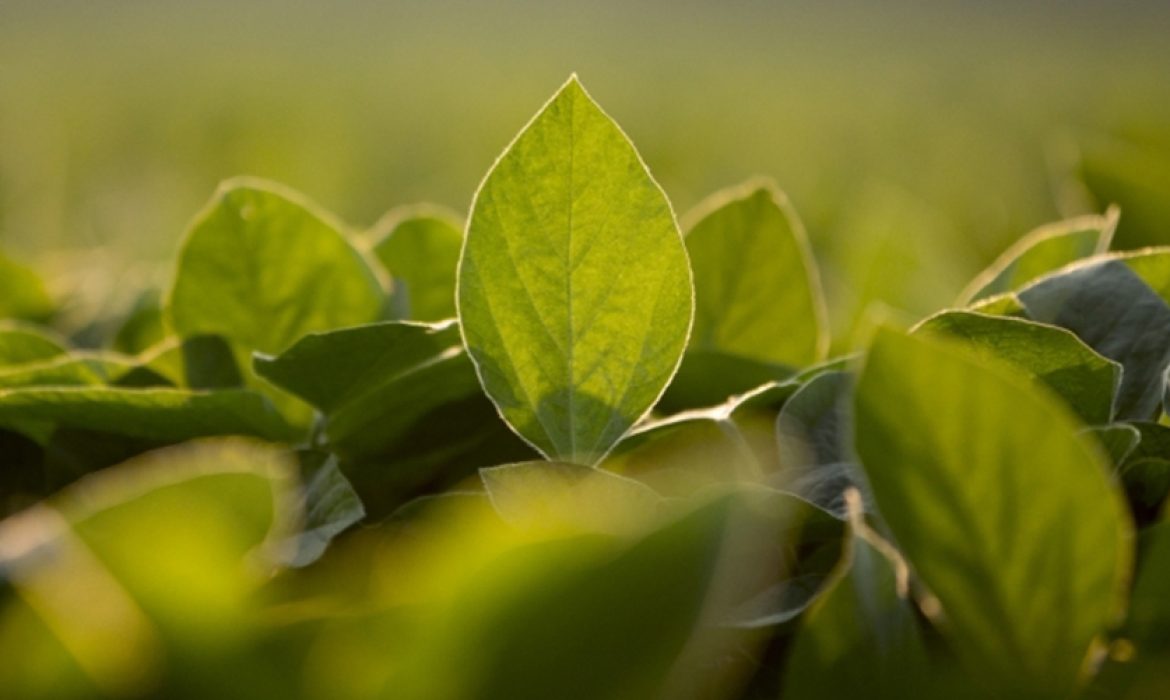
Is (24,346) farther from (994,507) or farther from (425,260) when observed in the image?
(994,507)

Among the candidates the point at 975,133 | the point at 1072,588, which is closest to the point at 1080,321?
the point at 1072,588

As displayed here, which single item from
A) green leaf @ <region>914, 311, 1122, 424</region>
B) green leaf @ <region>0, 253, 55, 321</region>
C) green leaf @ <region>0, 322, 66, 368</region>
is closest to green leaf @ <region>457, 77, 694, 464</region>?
green leaf @ <region>914, 311, 1122, 424</region>

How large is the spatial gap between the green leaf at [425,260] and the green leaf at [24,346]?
252mm

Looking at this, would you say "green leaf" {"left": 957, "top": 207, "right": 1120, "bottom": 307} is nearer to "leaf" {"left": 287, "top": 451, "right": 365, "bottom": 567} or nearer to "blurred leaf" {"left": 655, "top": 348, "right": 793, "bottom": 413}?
"blurred leaf" {"left": 655, "top": 348, "right": 793, "bottom": 413}

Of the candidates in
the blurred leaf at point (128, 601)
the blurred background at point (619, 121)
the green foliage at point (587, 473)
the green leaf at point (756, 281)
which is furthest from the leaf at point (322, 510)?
the blurred background at point (619, 121)

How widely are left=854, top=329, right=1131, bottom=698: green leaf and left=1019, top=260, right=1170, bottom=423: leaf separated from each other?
193 mm

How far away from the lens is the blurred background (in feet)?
4.66

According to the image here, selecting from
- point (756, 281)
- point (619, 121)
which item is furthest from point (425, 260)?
point (619, 121)

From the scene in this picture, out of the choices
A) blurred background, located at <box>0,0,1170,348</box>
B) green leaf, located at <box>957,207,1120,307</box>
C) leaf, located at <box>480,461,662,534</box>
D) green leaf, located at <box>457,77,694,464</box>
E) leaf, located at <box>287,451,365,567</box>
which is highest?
green leaf, located at <box>457,77,694,464</box>

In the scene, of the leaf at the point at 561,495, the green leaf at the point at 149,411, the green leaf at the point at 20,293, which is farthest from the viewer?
the green leaf at the point at 20,293

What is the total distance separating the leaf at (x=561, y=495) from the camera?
1.86 feet

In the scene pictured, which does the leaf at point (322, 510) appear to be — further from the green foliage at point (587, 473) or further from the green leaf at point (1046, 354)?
the green leaf at point (1046, 354)

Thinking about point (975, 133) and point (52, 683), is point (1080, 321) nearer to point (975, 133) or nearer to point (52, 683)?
point (52, 683)

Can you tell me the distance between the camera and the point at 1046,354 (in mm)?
636
